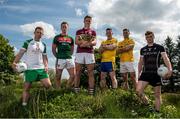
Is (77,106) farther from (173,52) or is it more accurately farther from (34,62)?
(173,52)

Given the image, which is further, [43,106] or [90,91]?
[90,91]

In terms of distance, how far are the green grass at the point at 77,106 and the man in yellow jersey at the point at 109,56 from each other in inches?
23.7

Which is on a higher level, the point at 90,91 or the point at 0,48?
the point at 0,48

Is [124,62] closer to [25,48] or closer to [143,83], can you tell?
[143,83]

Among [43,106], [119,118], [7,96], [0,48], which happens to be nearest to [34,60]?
[43,106]

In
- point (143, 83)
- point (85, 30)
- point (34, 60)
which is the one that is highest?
point (85, 30)

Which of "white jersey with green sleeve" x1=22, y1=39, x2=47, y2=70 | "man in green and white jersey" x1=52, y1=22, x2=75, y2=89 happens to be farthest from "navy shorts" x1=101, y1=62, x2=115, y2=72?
"white jersey with green sleeve" x1=22, y1=39, x2=47, y2=70

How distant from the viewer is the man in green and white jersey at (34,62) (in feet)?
36.7

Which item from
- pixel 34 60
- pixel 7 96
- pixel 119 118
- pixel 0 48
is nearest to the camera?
pixel 119 118

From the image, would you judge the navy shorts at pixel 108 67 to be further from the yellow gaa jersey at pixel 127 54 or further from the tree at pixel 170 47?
the tree at pixel 170 47

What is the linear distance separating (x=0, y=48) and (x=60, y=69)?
37712 mm

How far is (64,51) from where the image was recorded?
42.4 feet

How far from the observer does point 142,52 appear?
11680mm

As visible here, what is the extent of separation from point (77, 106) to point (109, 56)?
2522 mm
